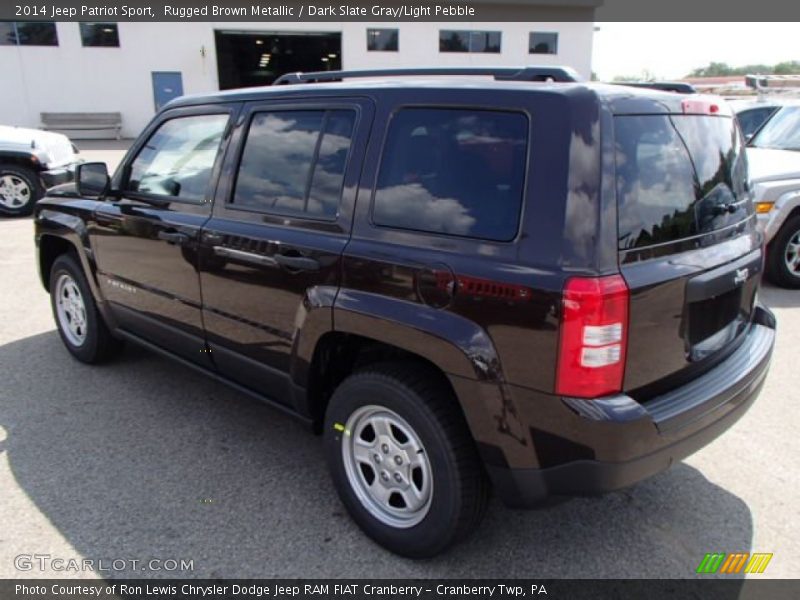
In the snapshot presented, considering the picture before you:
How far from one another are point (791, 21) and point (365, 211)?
31.8 m

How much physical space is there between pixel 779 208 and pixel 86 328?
20.8 feet

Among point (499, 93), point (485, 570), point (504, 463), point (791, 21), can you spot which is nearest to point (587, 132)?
point (499, 93)

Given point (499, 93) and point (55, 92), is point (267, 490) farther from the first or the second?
point (55, 92)

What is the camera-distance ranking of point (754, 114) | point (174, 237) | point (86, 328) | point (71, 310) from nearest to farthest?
point (174, 237) → point (86, 328) → point (71, 310) → point (754, 114)

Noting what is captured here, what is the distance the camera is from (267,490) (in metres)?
3.10

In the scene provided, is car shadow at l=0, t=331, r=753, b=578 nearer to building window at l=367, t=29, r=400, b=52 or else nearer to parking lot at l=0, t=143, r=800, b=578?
parking lot at l=0, t=143, r=800, b=578

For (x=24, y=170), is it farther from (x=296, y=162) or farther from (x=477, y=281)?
(x=477, y=281)

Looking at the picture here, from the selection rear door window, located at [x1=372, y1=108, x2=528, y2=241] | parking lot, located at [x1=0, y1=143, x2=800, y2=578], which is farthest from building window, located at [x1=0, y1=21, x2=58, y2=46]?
rear door window, located at [x1=372, y1=108, x2=528, y2=241]

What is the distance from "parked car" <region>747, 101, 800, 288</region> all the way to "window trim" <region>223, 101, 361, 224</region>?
4.93 m

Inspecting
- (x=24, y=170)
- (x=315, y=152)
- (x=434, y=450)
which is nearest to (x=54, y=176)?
(x=24, y=170)

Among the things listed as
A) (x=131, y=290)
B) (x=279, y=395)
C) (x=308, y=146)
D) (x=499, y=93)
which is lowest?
(x=279, y=395)

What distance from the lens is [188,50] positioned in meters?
23.8

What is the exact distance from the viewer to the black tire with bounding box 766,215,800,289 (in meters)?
6.41

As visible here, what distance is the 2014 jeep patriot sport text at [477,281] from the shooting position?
81.7 inches
